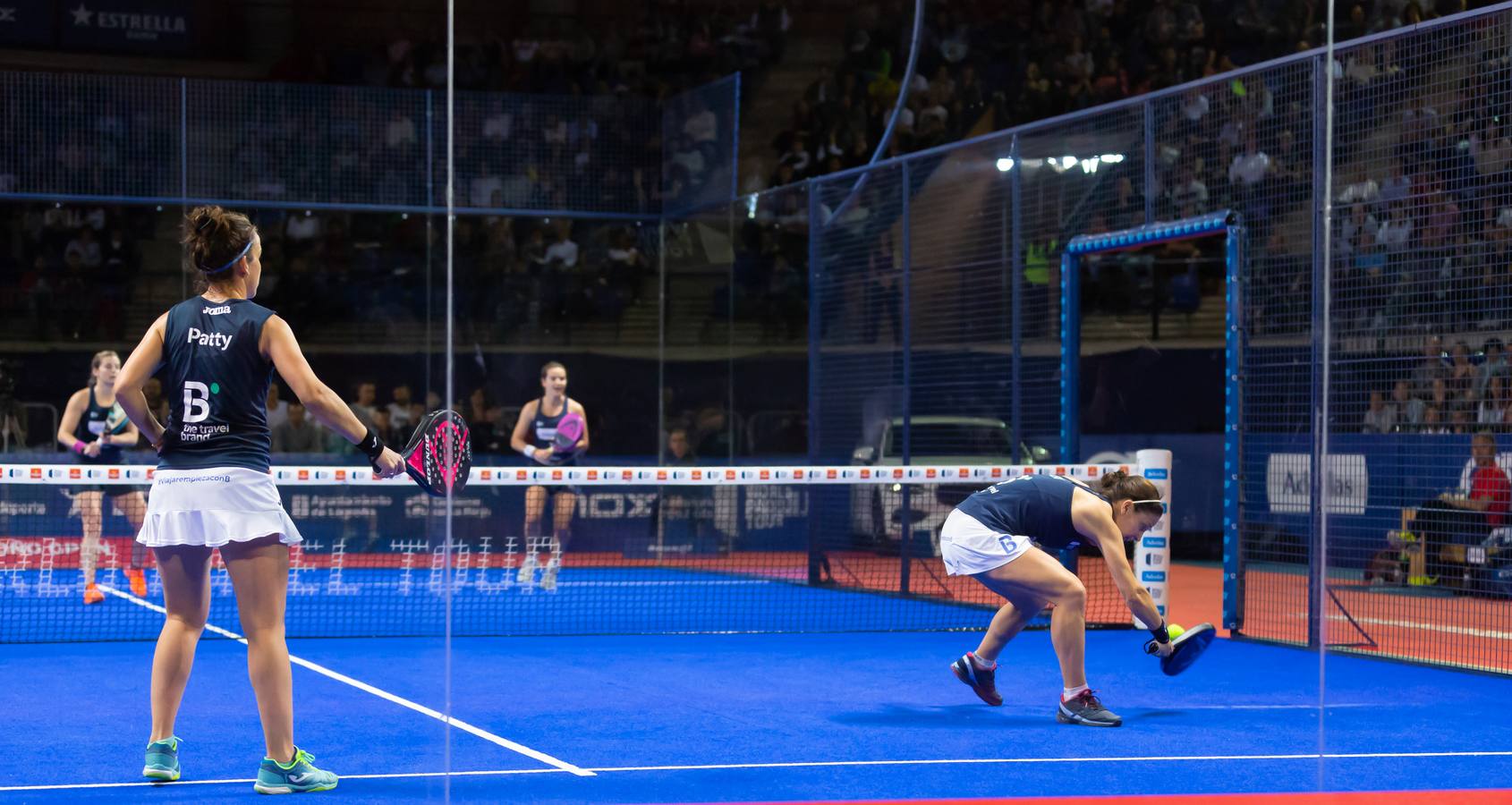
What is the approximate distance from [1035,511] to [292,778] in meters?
3.68

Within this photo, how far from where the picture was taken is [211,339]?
5938 mm

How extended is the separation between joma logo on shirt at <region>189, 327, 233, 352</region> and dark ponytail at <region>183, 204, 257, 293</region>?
20 cm

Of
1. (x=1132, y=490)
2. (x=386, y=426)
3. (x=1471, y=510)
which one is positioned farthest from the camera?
(x=386, y=426)

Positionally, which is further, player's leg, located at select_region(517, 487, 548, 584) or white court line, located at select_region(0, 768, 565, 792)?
player's leg, located at select_region(517, 487, 548, 584)

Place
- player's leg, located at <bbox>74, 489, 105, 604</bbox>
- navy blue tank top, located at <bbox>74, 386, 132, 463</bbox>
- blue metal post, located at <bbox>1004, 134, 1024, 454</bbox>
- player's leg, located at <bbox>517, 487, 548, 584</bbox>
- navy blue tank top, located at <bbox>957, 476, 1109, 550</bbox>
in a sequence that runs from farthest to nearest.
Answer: player's leg, located at <bbox>517, 487, 548, 584</bbox>, navy blue tank top, located at <bbox>74, 386, 132, 463</bbox>, player's leg, located at <bbox>74, 489, 105, 604</bbox>, blue metal post, located at <bbox>1004, 134, 1024, 454</bbox>, navy blue tank top, located at <bbox>957, 476, 1109, 550</bbox>

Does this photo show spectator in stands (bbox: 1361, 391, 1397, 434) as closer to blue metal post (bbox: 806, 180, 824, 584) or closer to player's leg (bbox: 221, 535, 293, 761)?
blue metal post (bbox: 806, 180, 824, 584)

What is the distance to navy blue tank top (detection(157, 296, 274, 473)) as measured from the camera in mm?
5910

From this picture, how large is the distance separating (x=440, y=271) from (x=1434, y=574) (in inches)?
410

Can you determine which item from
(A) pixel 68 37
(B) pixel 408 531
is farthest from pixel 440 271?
(A) pixel 68 37

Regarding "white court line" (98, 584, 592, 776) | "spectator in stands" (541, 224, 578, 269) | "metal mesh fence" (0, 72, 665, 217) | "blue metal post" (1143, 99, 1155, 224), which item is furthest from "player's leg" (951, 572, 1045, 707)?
"spectator in stands" (541, 224, 578, 269)

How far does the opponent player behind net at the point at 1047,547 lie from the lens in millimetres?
8008

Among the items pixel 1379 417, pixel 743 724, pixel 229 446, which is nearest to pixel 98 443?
pixel 743 724

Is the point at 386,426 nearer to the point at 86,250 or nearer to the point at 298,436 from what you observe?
the point at 298,436

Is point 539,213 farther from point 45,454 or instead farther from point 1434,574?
point 1434,574
